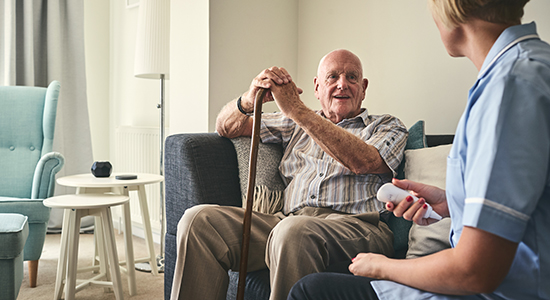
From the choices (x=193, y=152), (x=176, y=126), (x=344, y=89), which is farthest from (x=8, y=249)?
(x=344, y=89)

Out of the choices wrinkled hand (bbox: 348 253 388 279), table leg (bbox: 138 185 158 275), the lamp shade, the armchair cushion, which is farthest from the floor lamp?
wrinkled hand (bbox: 348 253 388 279)

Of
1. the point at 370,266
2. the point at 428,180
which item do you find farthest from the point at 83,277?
the point at 370,266

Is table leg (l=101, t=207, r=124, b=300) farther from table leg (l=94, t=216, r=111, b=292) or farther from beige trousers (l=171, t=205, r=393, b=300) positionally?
beige trousers (l=171, t=205, r=393, b=300)

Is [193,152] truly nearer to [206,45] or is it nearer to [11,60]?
[206,45]

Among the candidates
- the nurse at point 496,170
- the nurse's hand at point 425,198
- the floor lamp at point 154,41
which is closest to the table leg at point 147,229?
the floor lamp at point 154,41

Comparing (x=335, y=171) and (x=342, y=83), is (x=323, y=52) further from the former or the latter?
(x=335, y=171)

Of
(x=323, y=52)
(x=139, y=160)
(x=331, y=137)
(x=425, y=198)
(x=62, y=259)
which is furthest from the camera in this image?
(x=139, y=160)

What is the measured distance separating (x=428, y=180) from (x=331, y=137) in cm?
37

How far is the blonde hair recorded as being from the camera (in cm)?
65

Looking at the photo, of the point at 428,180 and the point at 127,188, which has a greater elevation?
the point at 428,180

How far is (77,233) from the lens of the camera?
75.5 inches

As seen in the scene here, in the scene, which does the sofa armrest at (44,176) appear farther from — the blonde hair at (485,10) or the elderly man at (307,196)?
the blonde hair at (485,10)

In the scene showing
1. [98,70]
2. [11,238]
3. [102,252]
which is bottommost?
[102,252]

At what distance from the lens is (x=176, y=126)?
244 cm
